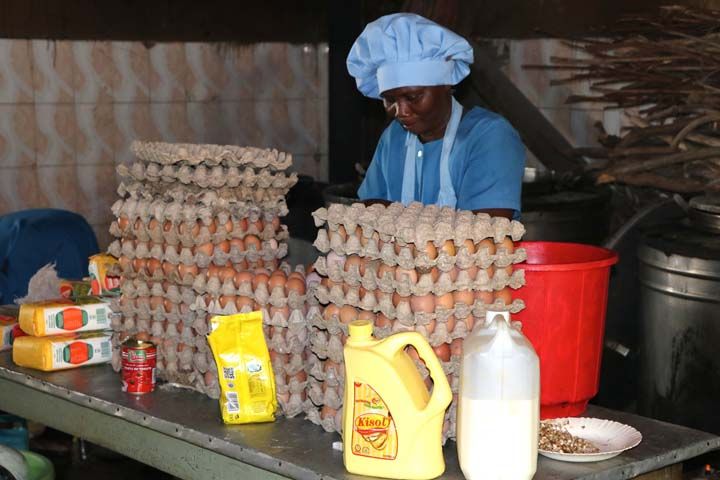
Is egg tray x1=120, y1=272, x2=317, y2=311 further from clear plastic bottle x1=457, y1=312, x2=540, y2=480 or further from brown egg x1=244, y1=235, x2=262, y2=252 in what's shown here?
clear plastic bottle x1=457, y1=312, x2=540, y2=480

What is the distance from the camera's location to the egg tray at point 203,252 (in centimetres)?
299

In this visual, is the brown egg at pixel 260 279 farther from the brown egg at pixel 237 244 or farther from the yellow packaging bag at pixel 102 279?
the yellow packaging bag at pixel 102 279

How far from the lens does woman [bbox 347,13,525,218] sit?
Result: 10.2ft

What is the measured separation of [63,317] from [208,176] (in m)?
0.64

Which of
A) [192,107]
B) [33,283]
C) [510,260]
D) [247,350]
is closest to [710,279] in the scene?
[510,260]

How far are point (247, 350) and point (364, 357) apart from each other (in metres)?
0.48

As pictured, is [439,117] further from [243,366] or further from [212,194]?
[243,366]

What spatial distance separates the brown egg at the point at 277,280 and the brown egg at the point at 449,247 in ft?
1.69

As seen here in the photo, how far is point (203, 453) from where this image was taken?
106 inches

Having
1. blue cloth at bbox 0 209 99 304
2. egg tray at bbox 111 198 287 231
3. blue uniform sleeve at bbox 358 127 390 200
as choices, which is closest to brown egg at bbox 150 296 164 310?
egg tray at bbox 111 198 287 231

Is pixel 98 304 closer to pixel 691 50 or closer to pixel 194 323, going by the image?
pixel 194 323

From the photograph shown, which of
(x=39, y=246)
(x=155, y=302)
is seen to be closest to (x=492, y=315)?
(x=155, y=302)

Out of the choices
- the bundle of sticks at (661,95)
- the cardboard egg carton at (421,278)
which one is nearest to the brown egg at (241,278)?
the cardboard egg carton at (421,278)

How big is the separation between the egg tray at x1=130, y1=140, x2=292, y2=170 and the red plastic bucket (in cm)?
87
